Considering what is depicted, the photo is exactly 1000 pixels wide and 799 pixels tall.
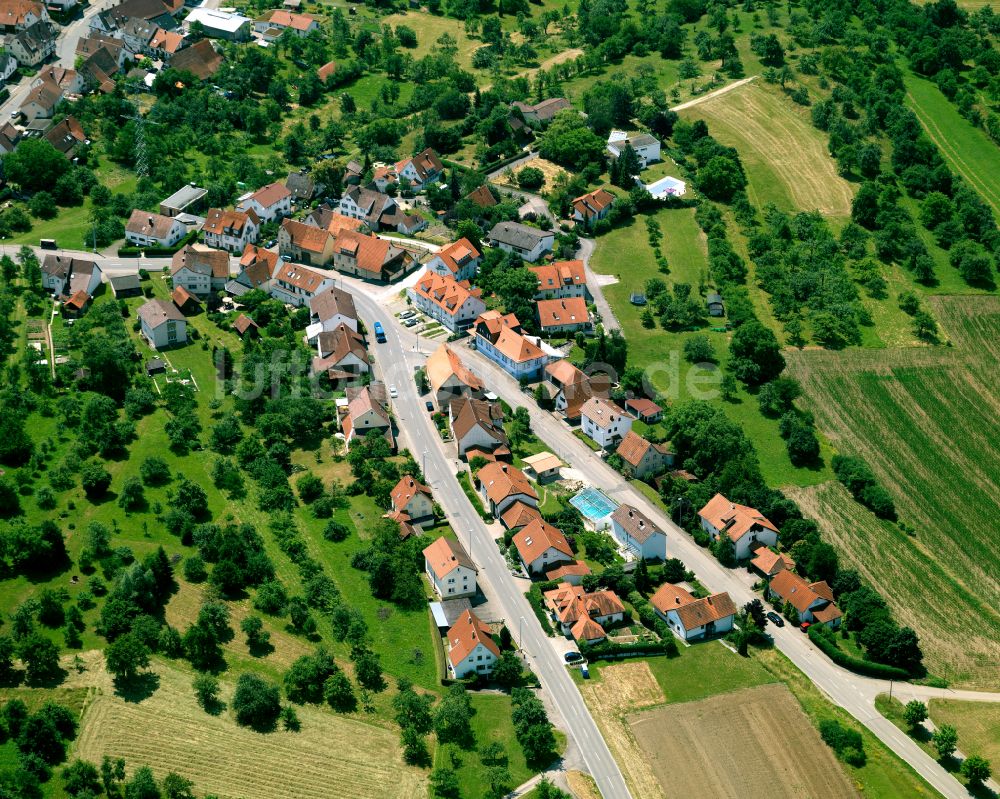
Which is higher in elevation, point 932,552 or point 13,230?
point 932,552

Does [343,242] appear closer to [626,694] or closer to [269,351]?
[269,351]

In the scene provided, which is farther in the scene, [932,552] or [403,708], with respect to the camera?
[932,552]

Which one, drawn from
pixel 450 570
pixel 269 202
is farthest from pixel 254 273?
pixel 450 570

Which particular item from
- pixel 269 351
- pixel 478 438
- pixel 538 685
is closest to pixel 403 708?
pixel 538 685

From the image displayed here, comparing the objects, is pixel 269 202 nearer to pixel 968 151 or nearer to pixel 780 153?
pixel 780 153

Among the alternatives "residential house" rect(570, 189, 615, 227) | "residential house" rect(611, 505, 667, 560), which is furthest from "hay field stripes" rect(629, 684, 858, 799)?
"residential house" rect(570, 189, 615, 227)

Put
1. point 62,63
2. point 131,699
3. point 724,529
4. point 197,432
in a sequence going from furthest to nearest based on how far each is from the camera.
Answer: point 62,63 < point 197,432 < point 724,529 < point 131,699
